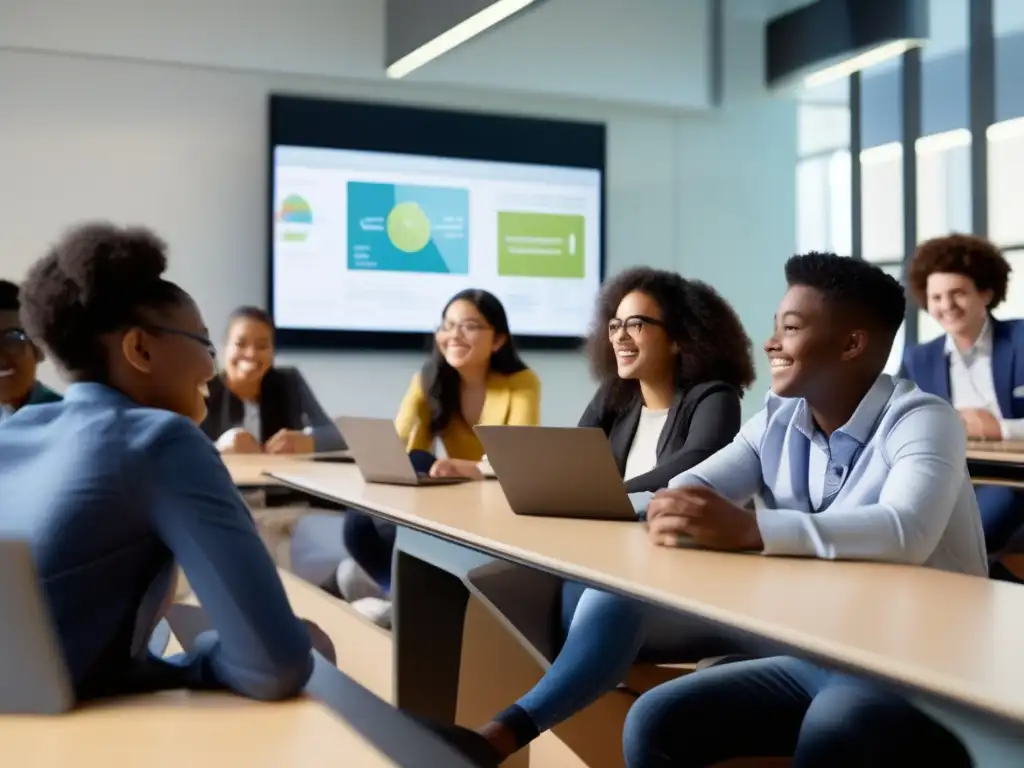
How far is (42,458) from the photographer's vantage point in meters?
1.30

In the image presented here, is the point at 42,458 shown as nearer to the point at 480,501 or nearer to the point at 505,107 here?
the point at 480,501

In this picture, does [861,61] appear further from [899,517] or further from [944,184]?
[899,517]

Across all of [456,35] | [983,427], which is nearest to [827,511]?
[983,427]

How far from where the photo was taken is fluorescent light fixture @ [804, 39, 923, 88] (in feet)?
19.5

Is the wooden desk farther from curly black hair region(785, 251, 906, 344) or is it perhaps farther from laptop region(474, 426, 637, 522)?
laptop region(474, 426, 637, 522)

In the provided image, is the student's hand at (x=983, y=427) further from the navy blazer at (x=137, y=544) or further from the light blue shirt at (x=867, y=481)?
the navy blazer at (x=137, y=544)

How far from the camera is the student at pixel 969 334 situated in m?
4.17

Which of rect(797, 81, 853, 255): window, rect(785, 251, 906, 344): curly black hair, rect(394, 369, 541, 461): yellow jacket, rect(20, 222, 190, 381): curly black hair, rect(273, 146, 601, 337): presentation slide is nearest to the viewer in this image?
rect(20, 222, 190, 381): curly black hair

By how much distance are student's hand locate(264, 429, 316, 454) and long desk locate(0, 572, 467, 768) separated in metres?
2.71

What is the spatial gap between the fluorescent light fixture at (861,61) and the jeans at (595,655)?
4.58 meters

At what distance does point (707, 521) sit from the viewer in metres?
1.83

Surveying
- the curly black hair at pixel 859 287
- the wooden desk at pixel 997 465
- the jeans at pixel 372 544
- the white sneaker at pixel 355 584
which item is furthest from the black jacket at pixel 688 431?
the white sneaker at pixel 355 584

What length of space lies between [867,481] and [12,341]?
1869 millimetres

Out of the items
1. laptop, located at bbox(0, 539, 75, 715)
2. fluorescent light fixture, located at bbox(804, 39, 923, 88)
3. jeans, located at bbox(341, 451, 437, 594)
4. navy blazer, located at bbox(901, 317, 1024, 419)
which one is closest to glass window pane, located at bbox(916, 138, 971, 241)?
fluorescent light fixture, located at bbox(804, 39, 923, 88)
